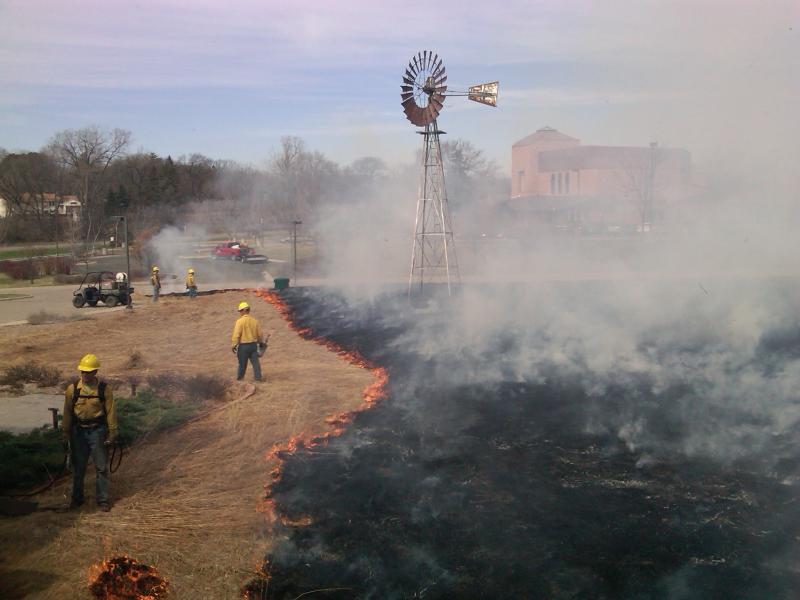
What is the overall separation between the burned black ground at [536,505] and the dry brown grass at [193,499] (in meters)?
0.44

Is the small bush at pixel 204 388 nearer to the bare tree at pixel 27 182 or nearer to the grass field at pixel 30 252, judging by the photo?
the grass field at pixel 30 252

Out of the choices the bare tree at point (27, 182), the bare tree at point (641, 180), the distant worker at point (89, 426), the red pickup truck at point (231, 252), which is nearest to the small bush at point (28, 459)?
the distant worker at point (89, 426)

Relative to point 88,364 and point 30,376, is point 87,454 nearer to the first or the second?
point 88,364

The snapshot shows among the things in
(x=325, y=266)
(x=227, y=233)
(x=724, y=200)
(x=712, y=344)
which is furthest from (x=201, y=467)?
(x=227, y=233)

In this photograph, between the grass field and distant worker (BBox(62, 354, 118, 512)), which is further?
Result: the grass field

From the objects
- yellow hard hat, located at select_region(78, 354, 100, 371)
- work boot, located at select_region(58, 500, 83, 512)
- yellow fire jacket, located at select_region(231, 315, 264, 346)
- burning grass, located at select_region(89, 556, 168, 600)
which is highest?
yellow hard hat, located at select_region(78, 354, 100, 371)

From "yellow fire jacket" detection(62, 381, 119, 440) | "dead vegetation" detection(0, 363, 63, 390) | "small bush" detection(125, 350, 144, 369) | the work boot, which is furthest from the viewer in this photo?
"small bush" detection(125, 350, 144, 369)

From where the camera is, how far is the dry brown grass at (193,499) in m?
5.98

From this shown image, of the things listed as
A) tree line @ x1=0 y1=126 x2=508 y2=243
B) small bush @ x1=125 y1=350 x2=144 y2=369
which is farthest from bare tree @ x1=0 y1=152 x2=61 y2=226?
small bush @ x1=125 y1=350 x2=144 y2=369

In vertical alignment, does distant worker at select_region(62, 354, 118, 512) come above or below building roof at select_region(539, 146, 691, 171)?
below

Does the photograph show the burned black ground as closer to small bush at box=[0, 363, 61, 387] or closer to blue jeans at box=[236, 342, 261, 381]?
blue jeans at box=[236, 342, 261, 381]

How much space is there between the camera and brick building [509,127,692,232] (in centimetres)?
2705

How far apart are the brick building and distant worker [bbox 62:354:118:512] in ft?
71.9

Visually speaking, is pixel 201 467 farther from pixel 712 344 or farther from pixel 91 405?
pixel 712 344
